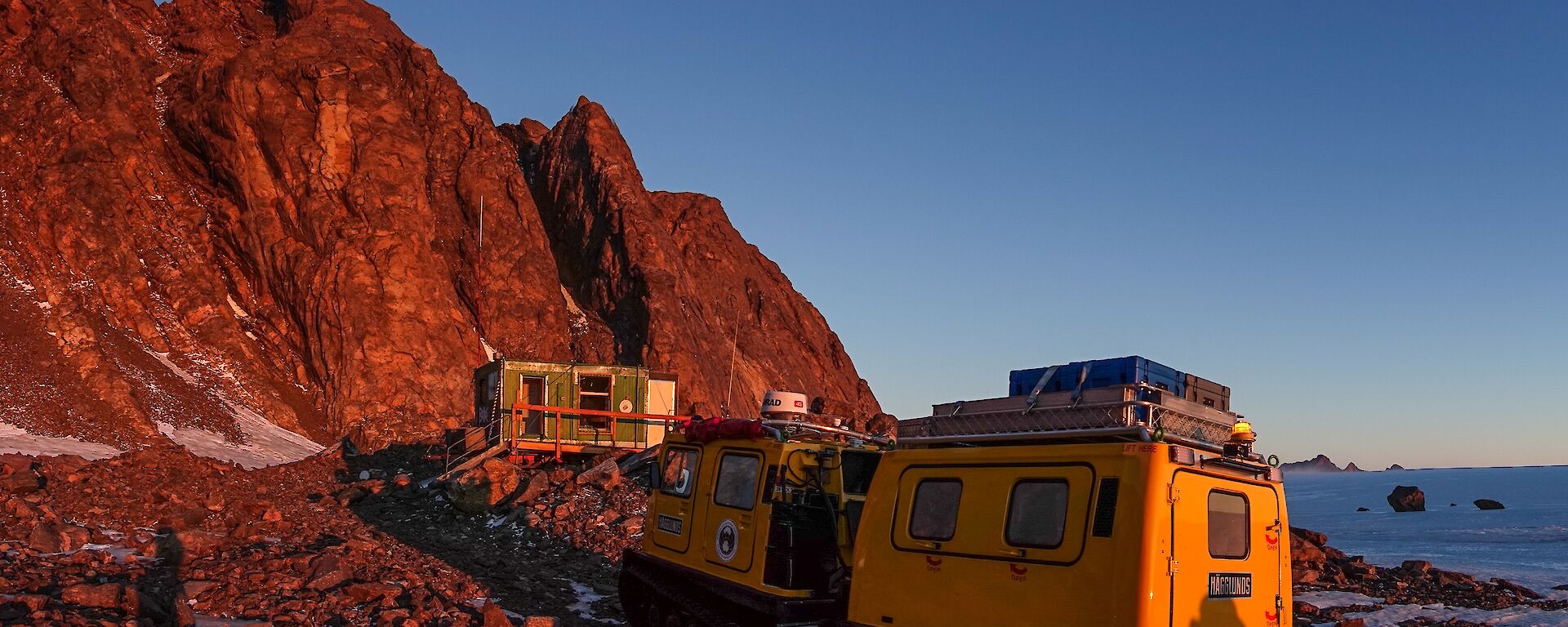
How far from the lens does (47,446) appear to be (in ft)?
83.8

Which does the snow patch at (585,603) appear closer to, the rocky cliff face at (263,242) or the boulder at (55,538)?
the boulder at (55,538)

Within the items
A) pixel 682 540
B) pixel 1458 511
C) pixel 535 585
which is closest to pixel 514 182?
pixel 535 585

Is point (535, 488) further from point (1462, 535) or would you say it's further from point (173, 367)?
point (1462, 535)

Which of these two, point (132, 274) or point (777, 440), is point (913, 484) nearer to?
point (777, 440)

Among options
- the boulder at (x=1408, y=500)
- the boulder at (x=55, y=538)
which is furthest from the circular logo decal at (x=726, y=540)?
the boulder at (x=1408, y=500)

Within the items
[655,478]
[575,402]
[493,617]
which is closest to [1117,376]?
[655,478]

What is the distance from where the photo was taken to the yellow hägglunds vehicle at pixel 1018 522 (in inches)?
253

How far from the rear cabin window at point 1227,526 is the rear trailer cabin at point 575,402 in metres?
20.7

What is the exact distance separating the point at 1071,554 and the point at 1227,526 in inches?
51.6

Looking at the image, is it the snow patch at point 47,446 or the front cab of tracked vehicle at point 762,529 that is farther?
the snow patch at point 47,446

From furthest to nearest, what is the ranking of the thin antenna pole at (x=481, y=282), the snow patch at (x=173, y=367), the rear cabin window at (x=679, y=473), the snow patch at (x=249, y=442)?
the thin antenna pole at (x=481, y=282)
the snow patch at (x=173, y=367)
the snow patch at (x=249, y=442)
the rear cabin window at (x=679, y=473)

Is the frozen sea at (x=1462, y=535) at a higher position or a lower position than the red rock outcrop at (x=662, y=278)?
lower

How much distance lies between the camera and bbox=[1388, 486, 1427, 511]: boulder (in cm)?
10881

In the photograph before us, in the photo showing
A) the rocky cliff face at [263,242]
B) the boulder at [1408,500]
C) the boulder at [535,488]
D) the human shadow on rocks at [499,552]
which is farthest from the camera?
the boulder at [1408,500]
